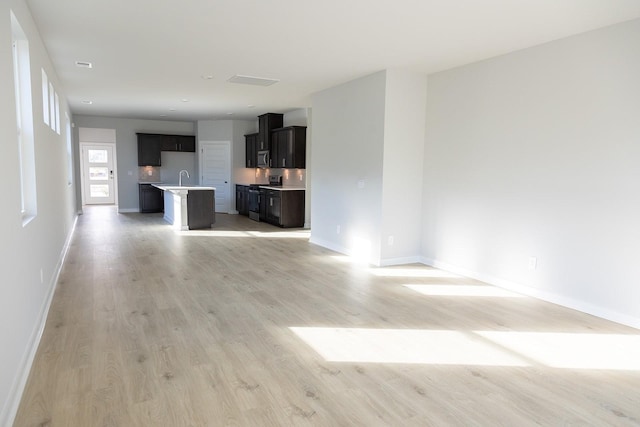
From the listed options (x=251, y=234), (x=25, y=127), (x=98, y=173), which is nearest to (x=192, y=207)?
(x=251, y=234)

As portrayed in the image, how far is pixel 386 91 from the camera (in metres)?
5.23

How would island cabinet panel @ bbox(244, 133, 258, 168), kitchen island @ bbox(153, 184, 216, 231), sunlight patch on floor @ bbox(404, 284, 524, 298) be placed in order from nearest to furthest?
sunlight patch on floor @ bbox(404, 284, 524, 298), kitchen island @ bbox(153, 184, 216, 231), island cabinet panel @ bbox(244, 133, 258, 168)

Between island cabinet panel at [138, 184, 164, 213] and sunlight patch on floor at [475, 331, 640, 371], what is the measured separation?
992 cm

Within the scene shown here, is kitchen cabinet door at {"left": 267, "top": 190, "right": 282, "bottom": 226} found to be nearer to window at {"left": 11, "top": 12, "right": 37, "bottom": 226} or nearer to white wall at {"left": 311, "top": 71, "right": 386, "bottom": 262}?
white wall at {"left": 311, "top": 71, "right": 386, "bottom": 262}

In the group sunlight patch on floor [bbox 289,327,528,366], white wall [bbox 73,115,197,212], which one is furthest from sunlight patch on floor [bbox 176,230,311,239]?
sunlight patch on floor [bbox 289,327,528,366]

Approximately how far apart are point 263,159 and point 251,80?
4.22 metres

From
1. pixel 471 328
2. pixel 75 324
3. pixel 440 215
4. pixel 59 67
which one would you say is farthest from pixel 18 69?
pixel 440 215

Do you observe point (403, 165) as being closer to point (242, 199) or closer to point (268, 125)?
point (268, 125)

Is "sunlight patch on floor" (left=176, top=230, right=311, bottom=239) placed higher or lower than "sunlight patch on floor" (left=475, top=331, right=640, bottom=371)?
higher

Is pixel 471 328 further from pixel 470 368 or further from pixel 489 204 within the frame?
pixel 489 204

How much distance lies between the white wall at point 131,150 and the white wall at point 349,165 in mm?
6514

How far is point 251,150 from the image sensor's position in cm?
1089

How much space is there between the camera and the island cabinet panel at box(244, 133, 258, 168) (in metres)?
10.6

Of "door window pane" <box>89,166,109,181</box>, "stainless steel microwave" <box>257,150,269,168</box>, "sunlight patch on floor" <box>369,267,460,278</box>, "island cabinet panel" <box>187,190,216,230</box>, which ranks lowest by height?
"sunlight patch on floor" <box>369,267,460,278</box>
